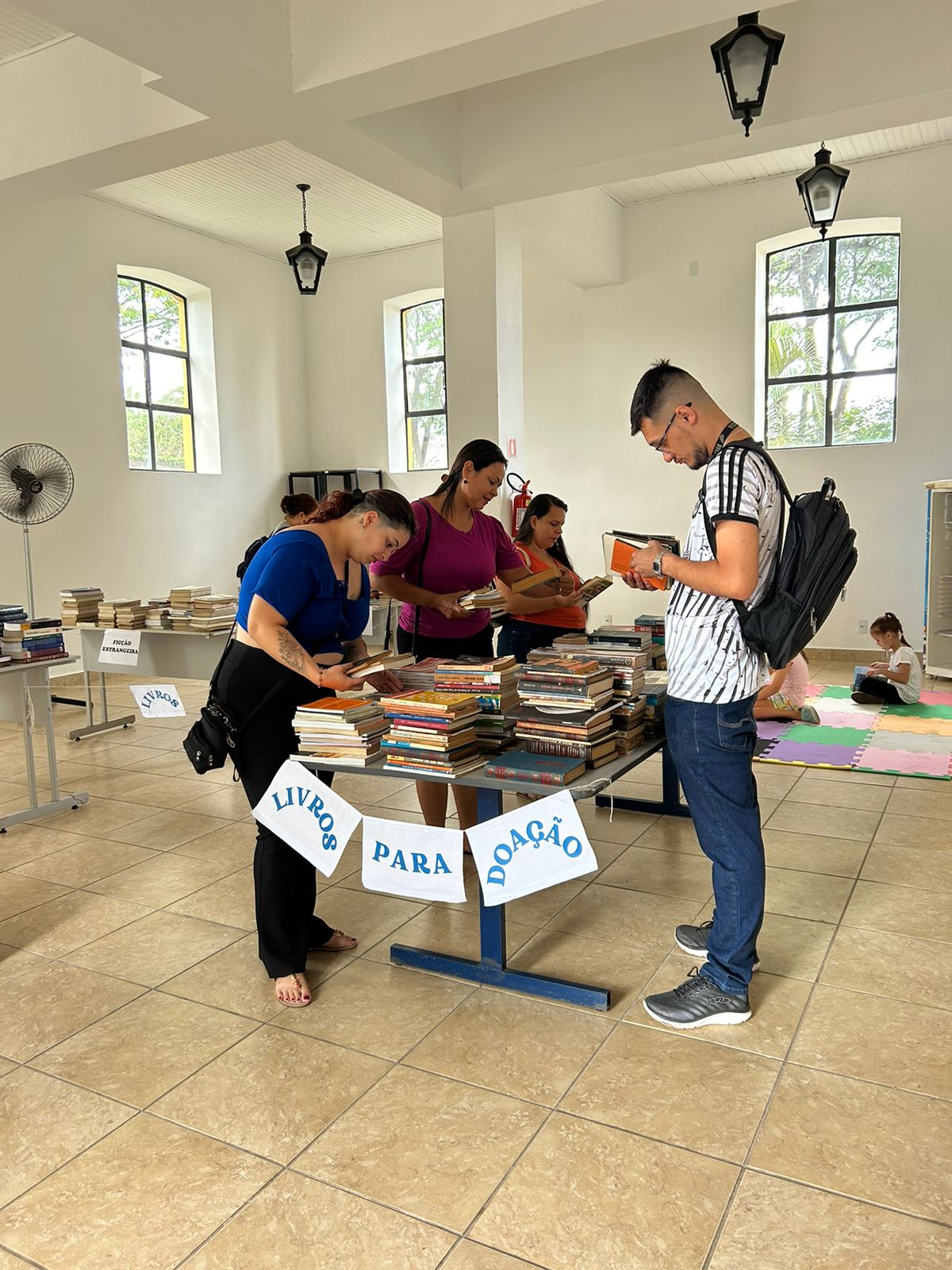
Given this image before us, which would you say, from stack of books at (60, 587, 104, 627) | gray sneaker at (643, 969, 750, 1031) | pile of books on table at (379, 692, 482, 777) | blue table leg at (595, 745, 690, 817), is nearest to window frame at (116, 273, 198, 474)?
stack of books at (60, 587, 104, 627)

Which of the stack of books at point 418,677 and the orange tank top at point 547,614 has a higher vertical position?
the orange tank top at point 547,614

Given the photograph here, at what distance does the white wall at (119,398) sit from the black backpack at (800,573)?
22.5ft

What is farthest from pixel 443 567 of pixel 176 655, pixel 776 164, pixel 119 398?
pixel 776 164

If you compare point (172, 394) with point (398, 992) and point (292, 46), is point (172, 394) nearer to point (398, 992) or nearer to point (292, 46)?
point (292, 46)

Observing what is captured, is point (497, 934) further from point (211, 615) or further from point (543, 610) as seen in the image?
point (211, 615)

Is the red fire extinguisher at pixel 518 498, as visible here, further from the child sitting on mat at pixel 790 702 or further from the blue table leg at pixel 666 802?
the blue table leg at pixel 666 802

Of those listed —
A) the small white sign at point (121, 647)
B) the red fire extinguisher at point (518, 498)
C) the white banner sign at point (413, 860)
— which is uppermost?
the red fire extinguisher at point (518, 498)

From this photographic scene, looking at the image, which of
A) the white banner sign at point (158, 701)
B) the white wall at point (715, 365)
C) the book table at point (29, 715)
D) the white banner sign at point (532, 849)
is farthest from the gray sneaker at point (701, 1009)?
the white wall at point (715, 365)

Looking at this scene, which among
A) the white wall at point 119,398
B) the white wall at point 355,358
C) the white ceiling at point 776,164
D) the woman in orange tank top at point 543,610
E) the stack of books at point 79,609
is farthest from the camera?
the white wall at point 355,358

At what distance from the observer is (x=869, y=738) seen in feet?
18.3

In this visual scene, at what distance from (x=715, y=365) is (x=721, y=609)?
7.20 meters

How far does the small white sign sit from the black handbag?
2942 millimetres

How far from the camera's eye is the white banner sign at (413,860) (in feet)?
8.28

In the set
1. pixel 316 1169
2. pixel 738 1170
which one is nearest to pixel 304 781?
pixel 316 1169
